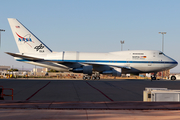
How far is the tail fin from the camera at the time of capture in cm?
4719

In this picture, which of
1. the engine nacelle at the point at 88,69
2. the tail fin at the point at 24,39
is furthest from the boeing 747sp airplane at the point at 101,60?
the engine nacelle at the point at 88,69

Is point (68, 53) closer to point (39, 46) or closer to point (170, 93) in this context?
point (39, 46)

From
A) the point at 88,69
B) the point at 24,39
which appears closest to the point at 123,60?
the point at 88,69

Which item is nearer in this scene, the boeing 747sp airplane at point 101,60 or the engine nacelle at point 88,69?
the engine nacelle at point 88,69

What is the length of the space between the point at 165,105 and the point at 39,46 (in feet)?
131

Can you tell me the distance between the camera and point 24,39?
4762 centimetres

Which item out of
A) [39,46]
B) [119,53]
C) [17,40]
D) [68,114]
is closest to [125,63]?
[119,53]

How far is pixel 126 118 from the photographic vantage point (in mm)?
8289

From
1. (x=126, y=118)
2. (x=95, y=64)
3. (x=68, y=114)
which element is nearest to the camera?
(x=126, y=118)

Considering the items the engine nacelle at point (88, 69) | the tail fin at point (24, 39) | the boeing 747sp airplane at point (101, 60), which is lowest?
the engine nacelle at point (88, 69)

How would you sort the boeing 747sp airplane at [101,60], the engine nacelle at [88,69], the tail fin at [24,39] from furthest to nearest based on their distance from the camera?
the tail fin at [24,39]
the boeing 747sp airplane at [101,60]
the engine nacelle at [88,69]

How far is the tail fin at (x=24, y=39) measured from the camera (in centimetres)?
4719

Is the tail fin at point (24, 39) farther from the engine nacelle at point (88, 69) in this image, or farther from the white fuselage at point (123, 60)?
the engine nacelle at point (88, 69)

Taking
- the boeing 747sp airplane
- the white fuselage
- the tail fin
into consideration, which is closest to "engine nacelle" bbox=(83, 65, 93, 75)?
the boeing 747sp airplane
